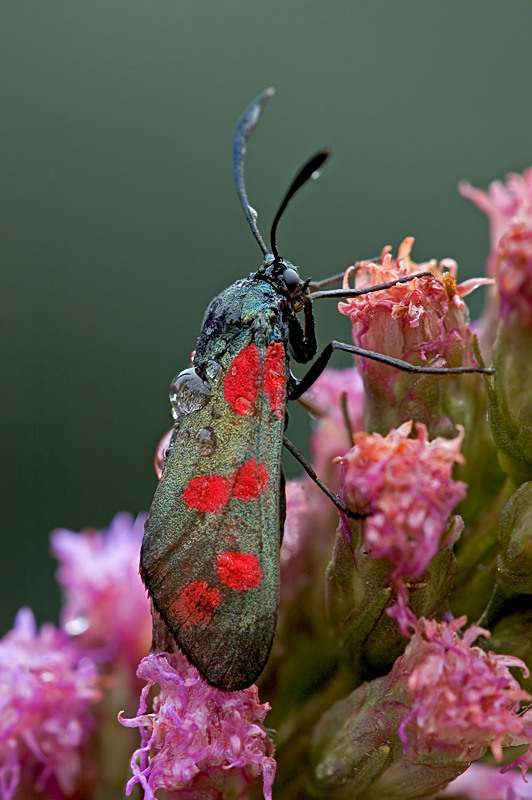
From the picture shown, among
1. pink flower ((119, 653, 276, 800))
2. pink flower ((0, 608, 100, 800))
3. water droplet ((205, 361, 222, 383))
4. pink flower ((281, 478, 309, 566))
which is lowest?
pink flower ((0, 608, 100, 800))

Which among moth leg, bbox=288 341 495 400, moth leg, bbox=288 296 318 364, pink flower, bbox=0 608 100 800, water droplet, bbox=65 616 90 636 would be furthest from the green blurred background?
moth leg, bbox=288 341 495 400

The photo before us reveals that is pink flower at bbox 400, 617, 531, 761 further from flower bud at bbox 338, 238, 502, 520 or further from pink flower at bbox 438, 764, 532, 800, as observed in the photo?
pink flower at bbox 438, 764, 532, 800

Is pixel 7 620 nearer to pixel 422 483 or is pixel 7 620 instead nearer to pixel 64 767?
pixel 64 767

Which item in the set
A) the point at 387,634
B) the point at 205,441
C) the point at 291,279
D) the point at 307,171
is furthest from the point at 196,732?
the point at 307,171

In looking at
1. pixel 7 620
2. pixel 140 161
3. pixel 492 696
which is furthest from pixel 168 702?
pixel 140 161

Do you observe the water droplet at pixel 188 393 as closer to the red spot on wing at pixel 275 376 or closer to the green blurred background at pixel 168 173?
the red spot on wing at pixel 275 376
